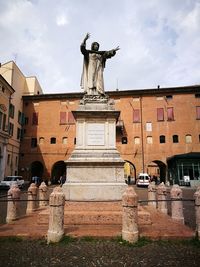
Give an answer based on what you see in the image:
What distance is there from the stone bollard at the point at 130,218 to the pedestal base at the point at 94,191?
235cm

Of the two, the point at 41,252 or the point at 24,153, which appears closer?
the point at 41,252

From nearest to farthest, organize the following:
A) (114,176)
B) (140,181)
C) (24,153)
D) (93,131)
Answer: (114,176) < (93,131) < (140,181) < (24,153)

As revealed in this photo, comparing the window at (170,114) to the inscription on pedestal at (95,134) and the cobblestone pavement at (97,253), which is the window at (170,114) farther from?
the cobblestone pavement at (97,253)

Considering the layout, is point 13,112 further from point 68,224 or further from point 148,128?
point 68,224

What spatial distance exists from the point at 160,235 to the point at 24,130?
120ft

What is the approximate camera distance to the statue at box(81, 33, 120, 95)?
388 inches

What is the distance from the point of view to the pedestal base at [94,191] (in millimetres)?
7789

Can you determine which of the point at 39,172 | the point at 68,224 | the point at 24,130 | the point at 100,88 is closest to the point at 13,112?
the point at 24,130

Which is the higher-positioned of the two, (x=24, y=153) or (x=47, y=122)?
(x=47, y=122)

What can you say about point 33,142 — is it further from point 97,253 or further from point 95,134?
point 97,253

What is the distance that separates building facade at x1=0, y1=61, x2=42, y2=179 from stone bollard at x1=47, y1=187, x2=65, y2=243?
28.0 metres

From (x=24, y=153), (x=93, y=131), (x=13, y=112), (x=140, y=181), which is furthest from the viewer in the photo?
(x=24, y=153)

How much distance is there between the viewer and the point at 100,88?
32.3 ft

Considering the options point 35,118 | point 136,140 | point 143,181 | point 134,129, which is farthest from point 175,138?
point 35,118
